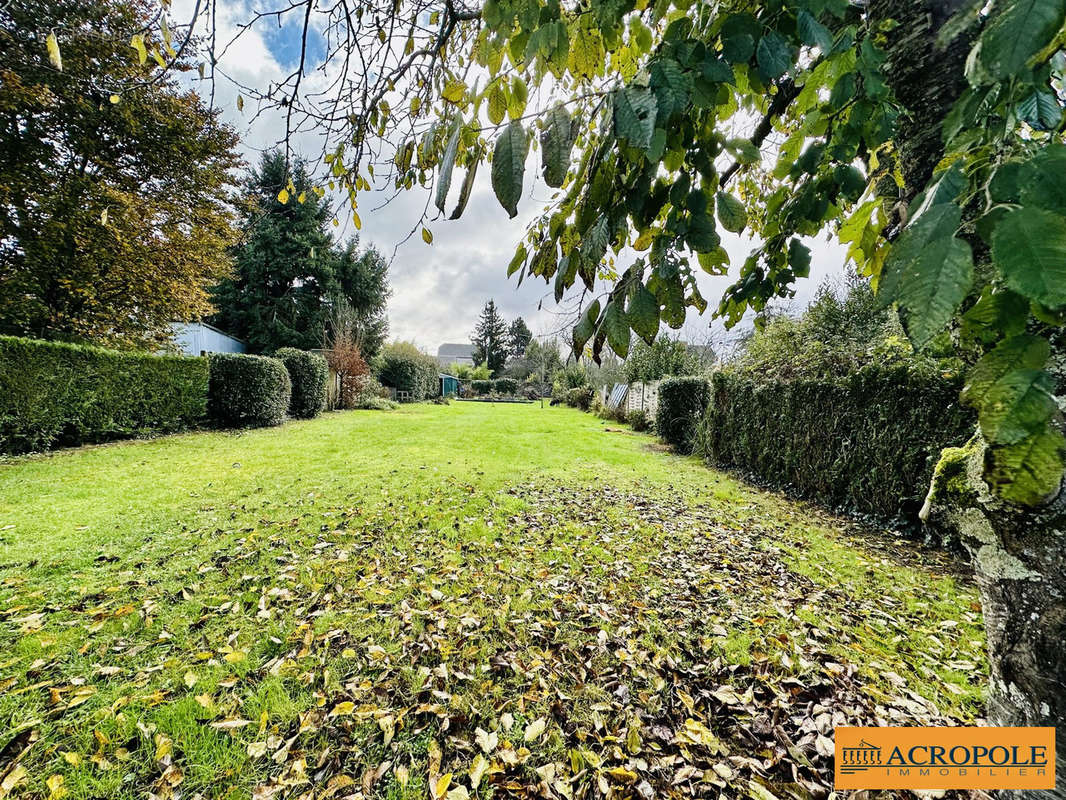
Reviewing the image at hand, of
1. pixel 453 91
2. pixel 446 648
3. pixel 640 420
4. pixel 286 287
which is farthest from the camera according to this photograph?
pixel 286 287

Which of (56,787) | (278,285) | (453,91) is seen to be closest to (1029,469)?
(453,91)

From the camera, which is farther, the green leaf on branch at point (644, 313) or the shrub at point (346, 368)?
the shrub at point (346, 368)

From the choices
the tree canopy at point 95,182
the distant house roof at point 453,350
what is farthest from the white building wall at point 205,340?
the distant house roof at point 453,350

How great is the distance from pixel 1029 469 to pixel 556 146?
1.17 m

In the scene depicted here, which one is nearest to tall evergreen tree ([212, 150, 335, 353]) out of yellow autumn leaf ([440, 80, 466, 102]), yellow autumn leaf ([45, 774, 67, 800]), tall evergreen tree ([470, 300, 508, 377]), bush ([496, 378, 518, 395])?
bush ([496, 378, 518, 395])

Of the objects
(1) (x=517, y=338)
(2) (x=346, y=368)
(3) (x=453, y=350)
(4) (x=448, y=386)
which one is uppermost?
(1) (x=517, y=338)

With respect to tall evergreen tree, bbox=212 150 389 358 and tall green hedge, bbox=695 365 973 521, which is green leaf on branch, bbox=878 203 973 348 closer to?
tall green hedge, bbox=695 365 973 521

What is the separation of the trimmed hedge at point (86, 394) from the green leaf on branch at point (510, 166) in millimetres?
9830

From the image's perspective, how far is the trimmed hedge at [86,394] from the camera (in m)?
6.32

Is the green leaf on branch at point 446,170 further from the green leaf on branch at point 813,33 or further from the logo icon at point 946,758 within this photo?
the logo icon at point 946,758

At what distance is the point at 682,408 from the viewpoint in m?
→ 10.5

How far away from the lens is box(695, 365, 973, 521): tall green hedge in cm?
433

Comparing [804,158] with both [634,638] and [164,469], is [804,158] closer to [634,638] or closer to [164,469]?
[634,638]

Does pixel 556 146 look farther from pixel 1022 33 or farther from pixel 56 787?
pixel 56 787
